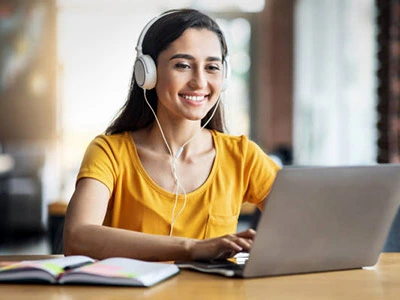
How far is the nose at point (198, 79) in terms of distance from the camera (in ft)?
6.33

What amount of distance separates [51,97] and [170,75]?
8.20 m

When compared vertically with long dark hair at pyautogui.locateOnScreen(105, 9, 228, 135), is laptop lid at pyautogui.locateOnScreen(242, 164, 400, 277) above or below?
below

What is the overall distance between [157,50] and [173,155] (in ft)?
0.86

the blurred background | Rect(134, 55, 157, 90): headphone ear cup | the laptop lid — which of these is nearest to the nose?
Rect(134, 55, 157, 90): headphone ear cup

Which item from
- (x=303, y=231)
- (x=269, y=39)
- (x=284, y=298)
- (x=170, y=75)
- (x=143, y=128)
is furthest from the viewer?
(x=269, y=39)

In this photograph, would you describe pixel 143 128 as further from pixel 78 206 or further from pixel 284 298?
pixel 284 298

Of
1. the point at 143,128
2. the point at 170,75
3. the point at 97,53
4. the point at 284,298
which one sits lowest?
the point at 284,298

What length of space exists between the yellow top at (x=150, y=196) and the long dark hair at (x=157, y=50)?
1.9 inches

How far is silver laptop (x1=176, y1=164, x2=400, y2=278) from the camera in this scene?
1408mm

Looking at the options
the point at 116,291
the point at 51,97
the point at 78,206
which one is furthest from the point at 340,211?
the point at 51,97

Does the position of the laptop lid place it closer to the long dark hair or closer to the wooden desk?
the wooden desk

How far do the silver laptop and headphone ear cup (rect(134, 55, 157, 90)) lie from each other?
1.86ft

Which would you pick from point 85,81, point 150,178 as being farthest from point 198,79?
point 85,81

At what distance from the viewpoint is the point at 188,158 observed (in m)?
2.07
